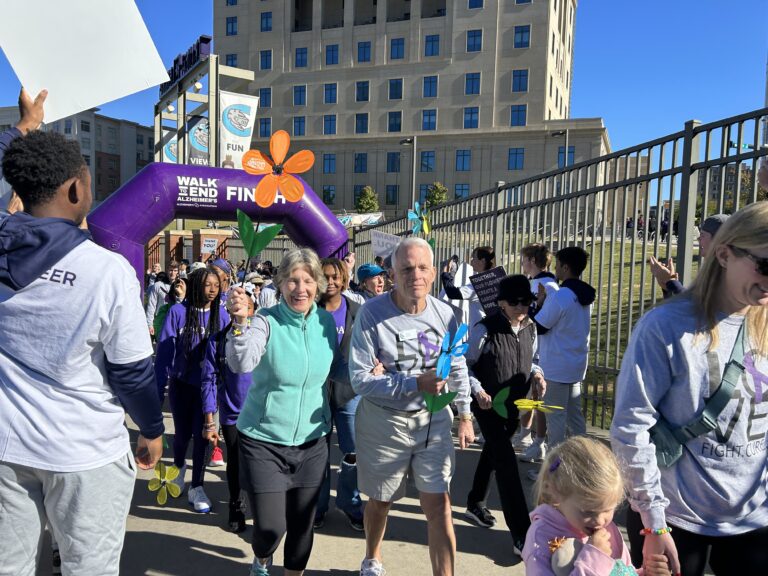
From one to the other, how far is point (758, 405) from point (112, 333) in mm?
2124

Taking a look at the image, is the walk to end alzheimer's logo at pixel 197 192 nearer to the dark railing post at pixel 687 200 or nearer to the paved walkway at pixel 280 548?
the paved walkway at pixel 280 548

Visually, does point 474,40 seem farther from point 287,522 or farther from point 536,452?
point 287,522

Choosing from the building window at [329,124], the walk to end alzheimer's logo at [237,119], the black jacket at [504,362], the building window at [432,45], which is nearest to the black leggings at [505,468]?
the black jacket at [504,362]

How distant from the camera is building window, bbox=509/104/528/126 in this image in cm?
4334

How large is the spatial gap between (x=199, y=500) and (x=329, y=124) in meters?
46.5

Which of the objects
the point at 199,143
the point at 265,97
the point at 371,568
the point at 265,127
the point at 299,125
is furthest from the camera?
the point at 265,127

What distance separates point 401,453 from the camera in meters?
2.71

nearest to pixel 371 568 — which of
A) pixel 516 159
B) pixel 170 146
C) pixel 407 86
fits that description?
pixel 170 146

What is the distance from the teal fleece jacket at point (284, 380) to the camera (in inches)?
105

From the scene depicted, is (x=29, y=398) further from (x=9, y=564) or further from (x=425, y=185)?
(x=425, y=185)

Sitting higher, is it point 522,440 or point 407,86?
point 407,86

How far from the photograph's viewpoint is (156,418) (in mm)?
1947

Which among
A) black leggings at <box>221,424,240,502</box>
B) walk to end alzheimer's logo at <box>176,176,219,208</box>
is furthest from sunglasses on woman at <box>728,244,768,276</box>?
walk to end alzheimer's logo at <box>176,176,219,208</box>

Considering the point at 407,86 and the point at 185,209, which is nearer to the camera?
the point at 185,209
